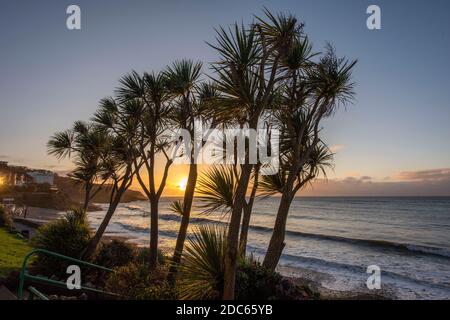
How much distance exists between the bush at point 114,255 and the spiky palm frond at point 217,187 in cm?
727

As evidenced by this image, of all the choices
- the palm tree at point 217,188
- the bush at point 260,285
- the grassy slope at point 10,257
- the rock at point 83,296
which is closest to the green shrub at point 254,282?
the bush at point 260,285

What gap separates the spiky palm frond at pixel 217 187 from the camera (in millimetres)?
6152

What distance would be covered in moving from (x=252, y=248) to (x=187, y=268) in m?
22.7

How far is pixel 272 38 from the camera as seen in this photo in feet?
19.2

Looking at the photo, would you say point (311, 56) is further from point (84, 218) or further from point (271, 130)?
point (84, 218)

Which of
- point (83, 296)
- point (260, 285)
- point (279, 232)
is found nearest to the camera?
point (260, 285)

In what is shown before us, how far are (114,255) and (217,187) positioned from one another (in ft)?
26.7

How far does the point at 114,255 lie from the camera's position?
1268 cm

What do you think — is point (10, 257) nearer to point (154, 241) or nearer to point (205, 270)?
point (154, 241)

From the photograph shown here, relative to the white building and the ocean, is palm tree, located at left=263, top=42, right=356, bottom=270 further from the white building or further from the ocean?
the white building

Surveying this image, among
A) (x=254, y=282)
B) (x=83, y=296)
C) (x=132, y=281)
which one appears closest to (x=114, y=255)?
(x=83, y=296)

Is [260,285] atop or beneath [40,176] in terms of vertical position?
beneath
